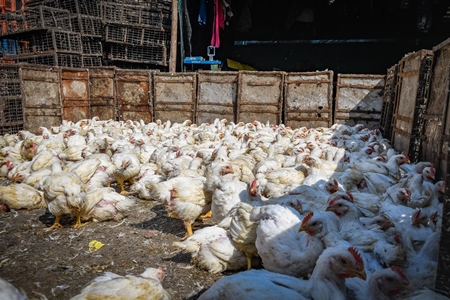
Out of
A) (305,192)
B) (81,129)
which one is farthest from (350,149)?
(81,129)

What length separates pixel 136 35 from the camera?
14.1m

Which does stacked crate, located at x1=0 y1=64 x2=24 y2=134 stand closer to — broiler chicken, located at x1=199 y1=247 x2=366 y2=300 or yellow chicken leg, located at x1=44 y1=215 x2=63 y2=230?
yellow chicken leg, located at x1=44 y1=215 x2=63 y2=230

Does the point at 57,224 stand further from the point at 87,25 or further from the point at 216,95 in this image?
the point at 87,25

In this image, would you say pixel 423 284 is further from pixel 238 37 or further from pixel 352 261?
pixel 238 37

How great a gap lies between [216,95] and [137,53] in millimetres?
5050

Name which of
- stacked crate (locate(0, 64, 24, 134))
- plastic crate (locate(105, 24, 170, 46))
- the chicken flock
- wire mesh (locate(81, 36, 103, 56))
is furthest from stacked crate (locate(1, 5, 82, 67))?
the chicken flock

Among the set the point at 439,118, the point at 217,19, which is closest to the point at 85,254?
the point at 439,118

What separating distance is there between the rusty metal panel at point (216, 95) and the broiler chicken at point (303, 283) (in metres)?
9.46

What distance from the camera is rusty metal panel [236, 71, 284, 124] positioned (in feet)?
36.5

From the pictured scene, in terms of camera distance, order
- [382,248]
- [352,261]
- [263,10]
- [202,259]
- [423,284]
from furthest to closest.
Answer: [263,10]
[202,259]
[382,248]
[423,284]
[352,261]

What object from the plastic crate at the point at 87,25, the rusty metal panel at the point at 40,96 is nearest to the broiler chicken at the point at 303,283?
the rusty metal panel at the point at 40,96

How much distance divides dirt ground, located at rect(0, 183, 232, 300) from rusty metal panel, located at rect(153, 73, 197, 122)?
713cm

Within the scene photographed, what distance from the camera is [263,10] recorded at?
52.6ft

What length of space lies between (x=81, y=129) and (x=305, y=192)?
780 cm
